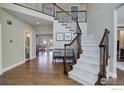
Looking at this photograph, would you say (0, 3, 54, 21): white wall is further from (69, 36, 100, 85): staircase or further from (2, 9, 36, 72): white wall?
(69, 36, 100, 85): staircase

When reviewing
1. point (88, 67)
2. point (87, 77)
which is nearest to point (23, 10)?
point (88, 67)

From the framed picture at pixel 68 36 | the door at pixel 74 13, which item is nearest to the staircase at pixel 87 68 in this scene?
the framed picture at pixel 68 36

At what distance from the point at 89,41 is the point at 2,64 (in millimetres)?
3578

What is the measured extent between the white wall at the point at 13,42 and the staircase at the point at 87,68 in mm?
2615

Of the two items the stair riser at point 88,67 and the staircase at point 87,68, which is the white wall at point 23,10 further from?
the stair riser at point 88,67

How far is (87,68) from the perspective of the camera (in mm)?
4258

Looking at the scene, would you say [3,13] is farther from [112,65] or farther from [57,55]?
[112,65]

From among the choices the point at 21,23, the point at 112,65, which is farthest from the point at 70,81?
the point at 21,23

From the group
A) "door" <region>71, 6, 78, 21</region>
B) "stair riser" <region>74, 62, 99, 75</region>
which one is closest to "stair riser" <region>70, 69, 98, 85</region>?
"stair riser" <region>74, 62, 99, 75</region>

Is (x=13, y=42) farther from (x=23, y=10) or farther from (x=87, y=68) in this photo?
(x=87, y=68)

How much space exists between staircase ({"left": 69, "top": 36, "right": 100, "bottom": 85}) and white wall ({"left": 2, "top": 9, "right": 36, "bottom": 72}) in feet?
8.58

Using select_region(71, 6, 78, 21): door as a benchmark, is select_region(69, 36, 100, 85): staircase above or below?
below

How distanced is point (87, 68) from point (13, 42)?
11.6 feet

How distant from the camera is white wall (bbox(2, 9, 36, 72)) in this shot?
5191mm
